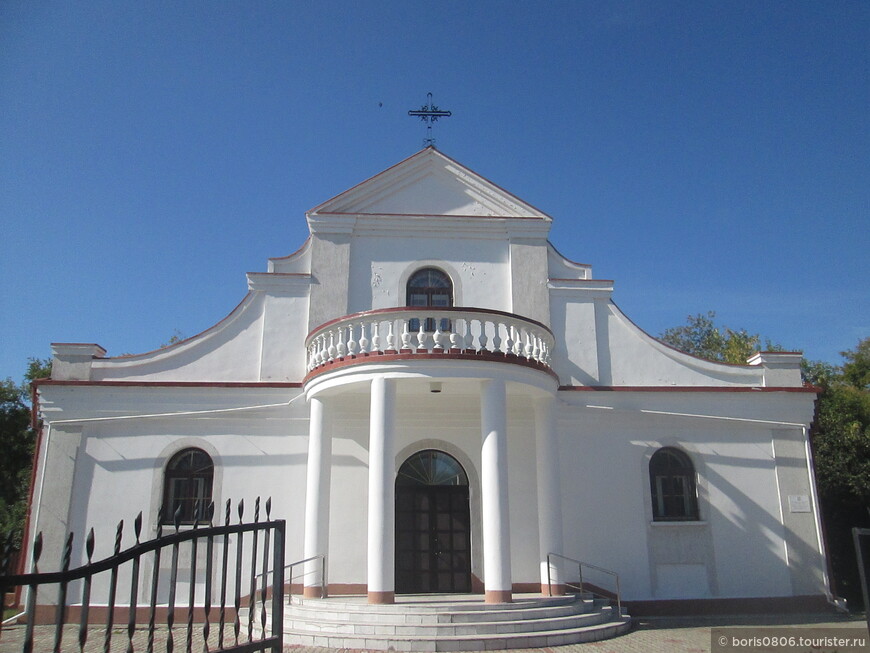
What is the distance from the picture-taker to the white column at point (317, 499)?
12.9 m

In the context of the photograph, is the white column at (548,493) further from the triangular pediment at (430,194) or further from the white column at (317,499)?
the triangular pediment at (430,194)

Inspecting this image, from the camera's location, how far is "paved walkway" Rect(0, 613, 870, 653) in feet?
35.0

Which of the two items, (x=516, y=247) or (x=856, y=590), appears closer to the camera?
(x=516, y=247)

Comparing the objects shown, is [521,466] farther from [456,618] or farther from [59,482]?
[59,482]

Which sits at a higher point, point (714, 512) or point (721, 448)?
point (721, 448)

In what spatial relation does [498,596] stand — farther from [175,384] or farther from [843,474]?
[843,474]

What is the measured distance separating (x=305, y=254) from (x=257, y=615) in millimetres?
8123

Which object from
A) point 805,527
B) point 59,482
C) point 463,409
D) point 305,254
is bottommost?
point 805,527

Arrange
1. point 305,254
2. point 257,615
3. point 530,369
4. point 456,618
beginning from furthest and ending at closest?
A: point 305,254 → point 530,369 → point 257,615 → point 456,618

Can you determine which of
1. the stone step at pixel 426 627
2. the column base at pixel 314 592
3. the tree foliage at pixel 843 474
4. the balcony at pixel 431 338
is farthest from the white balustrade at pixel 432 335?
the tree foliage at pixel 843 474

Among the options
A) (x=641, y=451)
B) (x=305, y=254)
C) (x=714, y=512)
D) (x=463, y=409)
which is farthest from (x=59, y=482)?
(x=714, y=512)

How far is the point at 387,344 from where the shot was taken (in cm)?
1305

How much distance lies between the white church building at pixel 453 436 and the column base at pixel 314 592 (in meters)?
0.14

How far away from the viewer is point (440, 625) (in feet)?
35.5
